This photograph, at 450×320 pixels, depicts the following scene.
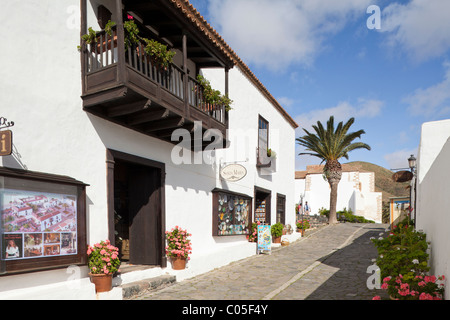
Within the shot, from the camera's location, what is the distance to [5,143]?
4.79m

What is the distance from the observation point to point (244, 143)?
1410 cm

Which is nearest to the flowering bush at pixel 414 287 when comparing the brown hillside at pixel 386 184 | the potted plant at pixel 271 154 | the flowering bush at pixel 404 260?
the flowering bush at pixel 404 260

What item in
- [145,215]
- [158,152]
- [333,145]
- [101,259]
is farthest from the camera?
[333,145]

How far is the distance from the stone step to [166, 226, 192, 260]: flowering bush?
555 millimetres

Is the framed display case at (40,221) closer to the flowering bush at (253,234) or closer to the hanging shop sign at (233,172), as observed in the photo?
the hanging shop sign at (233,172)

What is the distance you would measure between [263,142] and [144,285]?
32.5 feet

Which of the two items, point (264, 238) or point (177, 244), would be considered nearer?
point (177, 244)

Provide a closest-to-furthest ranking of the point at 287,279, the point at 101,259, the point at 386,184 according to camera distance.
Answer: the point at 101,259 → the point at 287,279 → the point at 386,184

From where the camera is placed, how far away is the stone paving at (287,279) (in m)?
7.34

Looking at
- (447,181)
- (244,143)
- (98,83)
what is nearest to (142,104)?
(98,83)

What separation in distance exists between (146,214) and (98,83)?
3.46 meters

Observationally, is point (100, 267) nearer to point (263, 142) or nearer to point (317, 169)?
point (263, 142)

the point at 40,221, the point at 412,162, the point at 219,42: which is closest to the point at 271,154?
the point at 412,162

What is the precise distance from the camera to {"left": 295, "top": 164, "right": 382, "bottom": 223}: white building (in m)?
41.0
